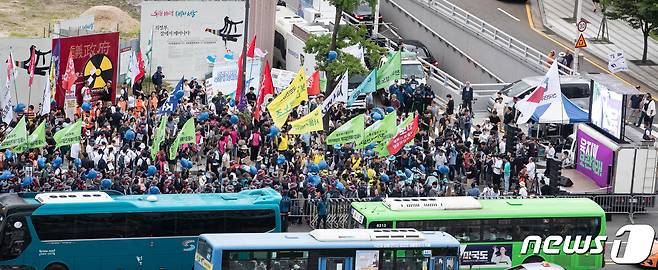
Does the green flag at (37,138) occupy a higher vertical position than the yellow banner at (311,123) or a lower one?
lower

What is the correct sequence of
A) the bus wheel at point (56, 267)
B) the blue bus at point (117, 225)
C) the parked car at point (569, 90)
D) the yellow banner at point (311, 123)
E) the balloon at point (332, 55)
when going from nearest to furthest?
the blue bus at point (117, 225)
the bus wheel at point (56, 267)
the yellow banner at point (311, 123)
the balloon at point (332, 55)
the parked car at point (569, 90)

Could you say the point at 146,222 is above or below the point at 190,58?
below

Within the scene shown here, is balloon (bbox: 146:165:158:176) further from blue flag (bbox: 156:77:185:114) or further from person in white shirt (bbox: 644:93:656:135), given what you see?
person in white shirt (bbox: 644:93:656:135)

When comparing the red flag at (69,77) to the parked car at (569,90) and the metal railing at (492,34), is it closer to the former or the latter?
the parked car at (569,90)

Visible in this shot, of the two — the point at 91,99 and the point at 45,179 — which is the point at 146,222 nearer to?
the point at 45,179

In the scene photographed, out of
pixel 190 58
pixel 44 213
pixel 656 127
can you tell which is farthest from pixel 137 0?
pixel 44 213

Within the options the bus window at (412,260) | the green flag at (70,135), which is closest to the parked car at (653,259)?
the bus window at (412,260)
